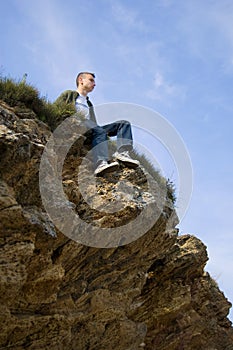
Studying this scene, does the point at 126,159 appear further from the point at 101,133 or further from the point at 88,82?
the point at 88,82

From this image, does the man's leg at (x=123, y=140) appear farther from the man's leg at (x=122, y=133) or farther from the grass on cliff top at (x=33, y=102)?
the grass on cliff top at (x=33, y=102)

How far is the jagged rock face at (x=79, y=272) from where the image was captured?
22.3 ft

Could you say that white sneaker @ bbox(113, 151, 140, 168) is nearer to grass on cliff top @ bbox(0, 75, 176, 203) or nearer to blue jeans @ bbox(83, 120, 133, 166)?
blue jeans @ bbox(83, 120, 133, 166)

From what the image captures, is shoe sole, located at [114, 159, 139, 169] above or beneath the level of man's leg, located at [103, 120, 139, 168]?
beneath

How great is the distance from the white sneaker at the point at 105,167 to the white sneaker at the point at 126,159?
0.31 m

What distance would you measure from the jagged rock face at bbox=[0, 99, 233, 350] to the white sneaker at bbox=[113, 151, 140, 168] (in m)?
0.17

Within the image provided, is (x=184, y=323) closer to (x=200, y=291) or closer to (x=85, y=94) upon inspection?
(x=200, y=291)

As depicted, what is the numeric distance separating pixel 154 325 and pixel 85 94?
6161 mm

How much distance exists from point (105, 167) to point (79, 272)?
2057 mm

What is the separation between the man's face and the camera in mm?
10719

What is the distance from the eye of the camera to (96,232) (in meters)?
8.38

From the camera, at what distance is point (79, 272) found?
28.1 feet

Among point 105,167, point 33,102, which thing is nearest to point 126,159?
point 105,167

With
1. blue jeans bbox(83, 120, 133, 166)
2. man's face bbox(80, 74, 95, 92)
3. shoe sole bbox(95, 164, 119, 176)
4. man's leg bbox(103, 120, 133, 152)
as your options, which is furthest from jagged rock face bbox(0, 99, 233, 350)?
man's face bbox(80, 74, 95, 92)
